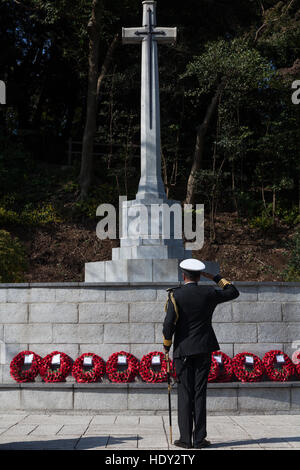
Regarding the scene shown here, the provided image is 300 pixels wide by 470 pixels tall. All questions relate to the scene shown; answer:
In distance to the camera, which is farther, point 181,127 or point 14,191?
point 181,127

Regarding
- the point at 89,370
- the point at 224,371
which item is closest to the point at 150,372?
the point at 89,370

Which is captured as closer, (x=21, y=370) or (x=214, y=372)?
(x=214, y=372)

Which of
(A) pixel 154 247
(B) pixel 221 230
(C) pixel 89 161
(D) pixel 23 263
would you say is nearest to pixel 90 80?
(C) pixel 89 161

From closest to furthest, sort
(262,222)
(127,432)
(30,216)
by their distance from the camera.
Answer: (127,432) < (30,216) < (262,222)

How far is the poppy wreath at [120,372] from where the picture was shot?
342 inches

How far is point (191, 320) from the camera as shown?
20.7ft

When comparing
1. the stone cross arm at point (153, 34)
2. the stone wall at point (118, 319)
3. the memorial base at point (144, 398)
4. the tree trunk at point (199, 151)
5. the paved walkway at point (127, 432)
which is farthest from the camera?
the tree trunk at point (199, 151)

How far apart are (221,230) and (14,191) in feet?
29.1

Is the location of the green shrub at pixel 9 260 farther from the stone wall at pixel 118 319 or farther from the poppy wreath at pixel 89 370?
the poppy wreath at pixel 89 370

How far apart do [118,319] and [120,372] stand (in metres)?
0.89

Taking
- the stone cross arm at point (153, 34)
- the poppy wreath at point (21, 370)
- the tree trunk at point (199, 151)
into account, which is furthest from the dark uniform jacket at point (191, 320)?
the tree trunk at point (199, 151)

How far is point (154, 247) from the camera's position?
10672mm

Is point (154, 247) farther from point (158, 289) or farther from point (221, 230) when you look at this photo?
point (221, 230)

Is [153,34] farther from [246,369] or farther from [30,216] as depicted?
[30,216]
